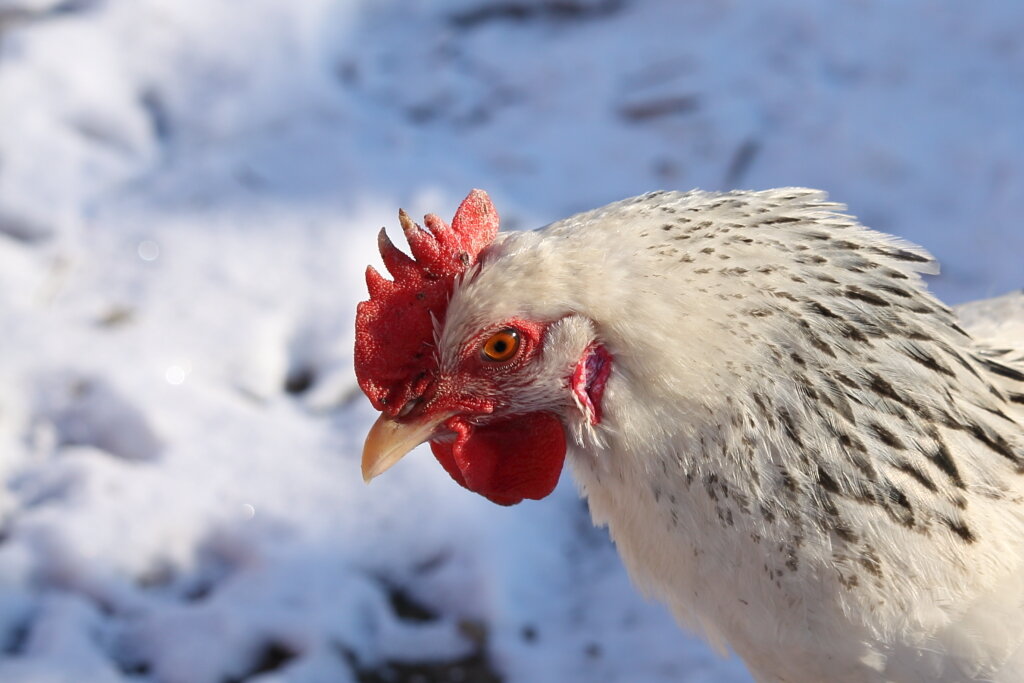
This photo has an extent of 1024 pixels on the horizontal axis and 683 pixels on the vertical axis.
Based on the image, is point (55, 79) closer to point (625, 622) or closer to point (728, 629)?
point (625, 622)

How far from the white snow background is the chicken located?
116 centimetres

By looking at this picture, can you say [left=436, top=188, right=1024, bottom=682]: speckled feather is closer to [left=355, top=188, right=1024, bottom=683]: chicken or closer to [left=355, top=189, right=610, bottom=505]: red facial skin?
[left=355, top=188, right=1024, bottom=683]: chicken

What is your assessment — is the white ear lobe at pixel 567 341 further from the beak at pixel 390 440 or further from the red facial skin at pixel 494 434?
the beak at pixel 390 440

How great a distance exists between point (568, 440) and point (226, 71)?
297cm

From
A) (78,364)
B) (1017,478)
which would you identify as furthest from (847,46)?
(78,364)

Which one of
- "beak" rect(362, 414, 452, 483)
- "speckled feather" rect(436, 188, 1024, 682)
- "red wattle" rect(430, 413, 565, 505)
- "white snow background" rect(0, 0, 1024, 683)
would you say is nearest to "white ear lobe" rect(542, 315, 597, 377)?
"speckled feather" rect(436, 188, 1024, 682)

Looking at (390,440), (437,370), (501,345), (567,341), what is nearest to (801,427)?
(567,341)

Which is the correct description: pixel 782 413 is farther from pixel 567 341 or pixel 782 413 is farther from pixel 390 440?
pixel 390 440

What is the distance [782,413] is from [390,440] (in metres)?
0.69

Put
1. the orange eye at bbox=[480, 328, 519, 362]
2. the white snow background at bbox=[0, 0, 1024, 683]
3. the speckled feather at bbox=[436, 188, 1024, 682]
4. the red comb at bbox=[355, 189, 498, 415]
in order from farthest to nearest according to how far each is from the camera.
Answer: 1. the white snow background at bbox=[0, 0, 1024, 683]
2. the red comb at bbox=[355, 189, 498, 415]
3. the orange eye at bbox=[480, 328, 519, 362]
4. the speckled feather at bbox=[436, 188, 1024, 682]

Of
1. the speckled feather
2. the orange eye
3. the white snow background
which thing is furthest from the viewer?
the white snow background

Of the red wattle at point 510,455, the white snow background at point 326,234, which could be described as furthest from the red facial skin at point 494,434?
the white snow background at point 326,234

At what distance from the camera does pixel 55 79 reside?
13.1ft

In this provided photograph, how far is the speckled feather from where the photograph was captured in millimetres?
1521
